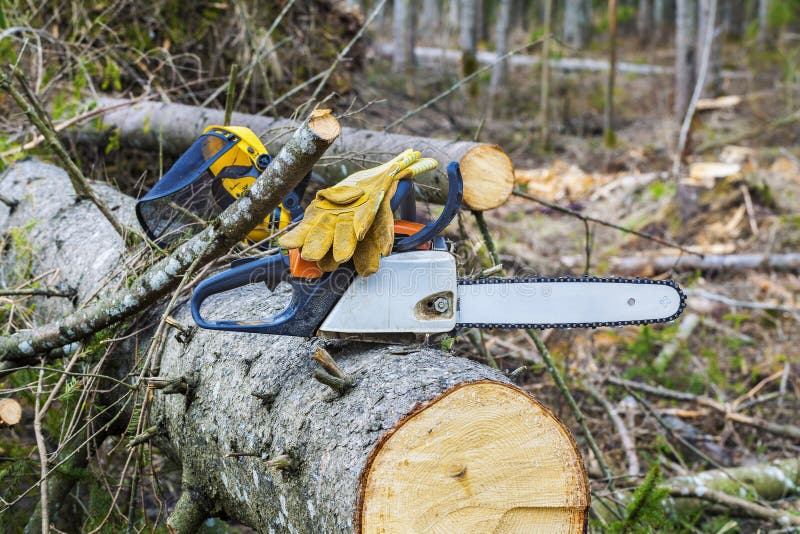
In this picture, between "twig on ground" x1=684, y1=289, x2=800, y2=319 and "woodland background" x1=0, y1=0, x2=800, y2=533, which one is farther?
"twig on ground" x1=684, y1=289, x2=800, y2=319

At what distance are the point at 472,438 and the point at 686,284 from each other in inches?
156

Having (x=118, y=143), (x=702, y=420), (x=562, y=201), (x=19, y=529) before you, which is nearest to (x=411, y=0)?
(x=562, y=201)

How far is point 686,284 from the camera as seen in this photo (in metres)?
4.75

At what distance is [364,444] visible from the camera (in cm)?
122

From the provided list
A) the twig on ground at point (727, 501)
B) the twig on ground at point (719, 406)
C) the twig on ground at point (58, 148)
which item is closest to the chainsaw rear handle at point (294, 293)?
the twig on ground at point (58, 148)

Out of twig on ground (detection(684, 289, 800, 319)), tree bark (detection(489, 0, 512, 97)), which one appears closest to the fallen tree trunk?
tree bark (detection(489, 0, 512, 97))

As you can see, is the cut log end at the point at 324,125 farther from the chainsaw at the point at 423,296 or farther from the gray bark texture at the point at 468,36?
the gray bark texture at the point at 468,36

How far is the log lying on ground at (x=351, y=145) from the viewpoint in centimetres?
229

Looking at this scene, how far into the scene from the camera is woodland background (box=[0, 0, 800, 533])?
2277mm

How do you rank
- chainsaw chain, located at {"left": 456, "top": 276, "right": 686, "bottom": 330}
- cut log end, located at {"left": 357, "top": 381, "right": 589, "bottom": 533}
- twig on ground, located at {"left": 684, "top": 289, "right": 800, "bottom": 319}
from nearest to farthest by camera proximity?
1. cut log end, located at {"left": 357, "top": 381, "right": 589, "bottom": 533}
2. chainsaw chain, located at {"left": 456, "top": 276, "right": 686, "bottom": 330}
3. twig on ground, located at {"left": 684, "top": 289, "right": 800, "bottom": 319}

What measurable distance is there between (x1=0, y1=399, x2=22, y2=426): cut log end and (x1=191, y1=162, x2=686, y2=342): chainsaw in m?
0.79

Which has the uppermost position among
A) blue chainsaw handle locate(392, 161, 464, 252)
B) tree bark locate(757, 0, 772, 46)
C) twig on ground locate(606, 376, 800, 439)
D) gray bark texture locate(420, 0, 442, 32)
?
blue chainsaw handle locate(392, 161, 464, 252)

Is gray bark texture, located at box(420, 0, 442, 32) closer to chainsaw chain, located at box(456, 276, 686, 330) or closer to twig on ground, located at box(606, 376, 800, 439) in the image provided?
twig on ground, located at box(606, 376, 800, 439)

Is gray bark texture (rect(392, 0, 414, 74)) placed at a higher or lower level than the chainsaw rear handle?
lower
